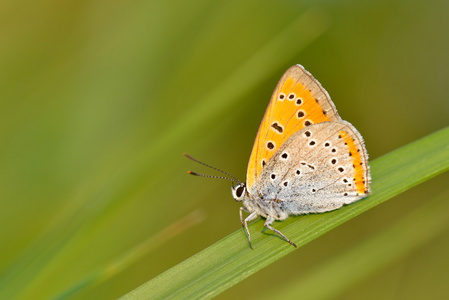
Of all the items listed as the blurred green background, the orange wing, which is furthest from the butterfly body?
the blurred green background

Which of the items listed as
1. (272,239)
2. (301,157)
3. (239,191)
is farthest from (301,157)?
(272,239)

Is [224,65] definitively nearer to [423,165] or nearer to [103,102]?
[103,102]

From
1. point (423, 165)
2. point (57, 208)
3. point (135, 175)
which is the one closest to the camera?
point (423, 165)

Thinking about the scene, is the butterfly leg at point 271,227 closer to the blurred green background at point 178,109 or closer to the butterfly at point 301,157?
the butterfly at point 301,157

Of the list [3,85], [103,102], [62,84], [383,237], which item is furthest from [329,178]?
[3,85]

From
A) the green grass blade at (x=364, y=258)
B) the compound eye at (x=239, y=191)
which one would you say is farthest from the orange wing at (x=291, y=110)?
the green grass blade at (x=364, y=258)

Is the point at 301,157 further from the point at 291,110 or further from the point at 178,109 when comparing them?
the point at 178,109
